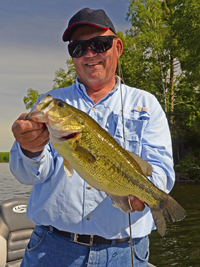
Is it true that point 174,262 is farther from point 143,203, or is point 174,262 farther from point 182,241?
point 143,203

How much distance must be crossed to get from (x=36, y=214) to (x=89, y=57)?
1.47 metres

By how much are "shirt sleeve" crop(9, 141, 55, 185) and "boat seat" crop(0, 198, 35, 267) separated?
279 centimetres

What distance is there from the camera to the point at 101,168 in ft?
6.74

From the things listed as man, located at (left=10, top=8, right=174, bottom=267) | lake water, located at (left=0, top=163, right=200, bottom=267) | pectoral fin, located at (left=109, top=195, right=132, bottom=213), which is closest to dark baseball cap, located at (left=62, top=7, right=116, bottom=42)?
man, located at (left=10, top=8, right=174, bottom=267)

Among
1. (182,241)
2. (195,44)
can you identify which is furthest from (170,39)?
(182,241)

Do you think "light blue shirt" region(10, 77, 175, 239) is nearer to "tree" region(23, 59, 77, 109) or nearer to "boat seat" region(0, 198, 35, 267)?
"boat seat" region(0, 198, 35, 267)

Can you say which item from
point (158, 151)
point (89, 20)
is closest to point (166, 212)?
point (158, 151)

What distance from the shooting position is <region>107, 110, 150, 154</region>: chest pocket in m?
2.56

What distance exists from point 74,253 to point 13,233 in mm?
2884

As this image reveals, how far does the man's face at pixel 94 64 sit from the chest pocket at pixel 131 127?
1.23 feet

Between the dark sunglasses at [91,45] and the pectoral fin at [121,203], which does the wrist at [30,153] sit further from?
the dark sunglasses at [91,45]

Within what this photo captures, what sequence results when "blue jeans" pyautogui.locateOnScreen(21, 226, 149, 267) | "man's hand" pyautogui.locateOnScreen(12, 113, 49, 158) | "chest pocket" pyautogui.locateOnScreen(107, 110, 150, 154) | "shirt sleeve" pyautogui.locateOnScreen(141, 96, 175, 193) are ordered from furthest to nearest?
"chest pocket" pyautogui.locateOnScreen(107, 110, 150, 154) < "shirt sleeve" pyautogui.locateOnScreen(141, 96, 175, 193) < "blue jeans" pyautogui.locateOnScreen(21, 226, 149, 267) < "man's hand" pyautogui.locateOnScreen(12, 113, 49, 158)

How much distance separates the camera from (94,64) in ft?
8.92

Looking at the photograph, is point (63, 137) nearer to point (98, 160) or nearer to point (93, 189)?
point (98, 160)
